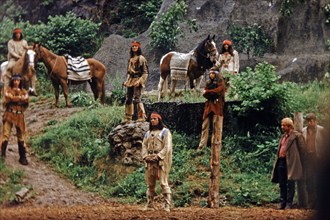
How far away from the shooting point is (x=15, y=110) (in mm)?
13609

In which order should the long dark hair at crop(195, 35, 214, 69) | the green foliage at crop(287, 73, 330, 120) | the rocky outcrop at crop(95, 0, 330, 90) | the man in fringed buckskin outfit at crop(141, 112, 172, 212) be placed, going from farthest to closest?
the rocky outcrop at crop(95, 0, 330, 90) → the long dark hair at crop(195, 35, 214, 69) → the green foliage at crop(287, 73, 330, 120) → the man in fringed buckskin outfit at crop(141, 112, 172, 212)

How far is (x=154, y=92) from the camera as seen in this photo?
19.3m

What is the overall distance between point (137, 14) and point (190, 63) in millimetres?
8518

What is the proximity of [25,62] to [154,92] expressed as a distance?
4.23 m

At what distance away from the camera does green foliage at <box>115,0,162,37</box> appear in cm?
2403

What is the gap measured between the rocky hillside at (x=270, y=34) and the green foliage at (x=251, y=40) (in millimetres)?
197

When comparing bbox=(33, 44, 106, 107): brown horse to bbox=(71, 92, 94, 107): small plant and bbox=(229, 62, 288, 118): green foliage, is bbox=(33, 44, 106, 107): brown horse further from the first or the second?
bbox=(229, 62, 288, 118): green foliage

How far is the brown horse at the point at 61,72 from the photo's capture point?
18.0 metres

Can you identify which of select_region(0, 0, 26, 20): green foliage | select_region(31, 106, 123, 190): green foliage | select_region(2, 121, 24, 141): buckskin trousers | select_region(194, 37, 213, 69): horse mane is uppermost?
select_region(0, 0, 26, 20): green foliage

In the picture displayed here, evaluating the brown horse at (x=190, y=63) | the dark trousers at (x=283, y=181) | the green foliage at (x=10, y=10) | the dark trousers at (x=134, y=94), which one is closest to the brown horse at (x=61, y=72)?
the brown horse at (x=190, y=63)

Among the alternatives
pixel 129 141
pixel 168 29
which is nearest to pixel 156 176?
pixel 129 141

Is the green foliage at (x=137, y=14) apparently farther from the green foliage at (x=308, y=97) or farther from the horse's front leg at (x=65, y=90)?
the green foliage at (x=308, y=97)

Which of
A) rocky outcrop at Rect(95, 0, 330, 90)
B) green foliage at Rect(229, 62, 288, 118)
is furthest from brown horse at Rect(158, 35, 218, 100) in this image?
rocky outcrop at Rect(95, 0, 330, 90)

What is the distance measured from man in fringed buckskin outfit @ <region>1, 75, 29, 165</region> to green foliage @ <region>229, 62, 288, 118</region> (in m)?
4.25
